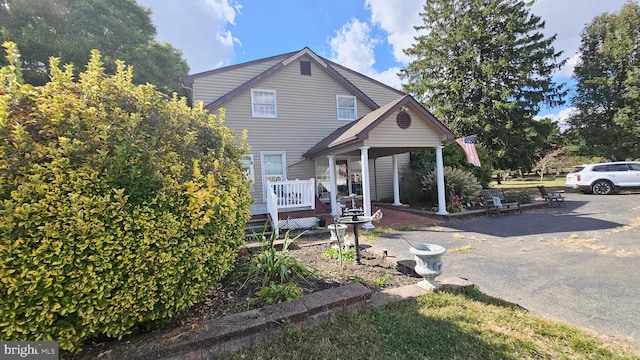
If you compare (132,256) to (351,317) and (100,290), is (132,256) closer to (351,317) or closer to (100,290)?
(100,290)

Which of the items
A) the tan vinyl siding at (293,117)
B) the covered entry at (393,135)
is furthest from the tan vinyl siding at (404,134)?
the tan vinyl siding at (293,117)

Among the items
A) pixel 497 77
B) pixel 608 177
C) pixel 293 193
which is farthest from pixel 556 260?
pixel 497 77

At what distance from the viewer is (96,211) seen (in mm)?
2053

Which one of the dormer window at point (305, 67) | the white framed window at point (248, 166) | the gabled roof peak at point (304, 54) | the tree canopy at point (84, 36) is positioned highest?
the tree canopy at point (84, 36)

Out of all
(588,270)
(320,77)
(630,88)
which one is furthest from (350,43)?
(630,88)

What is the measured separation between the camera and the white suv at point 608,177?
13.6 m

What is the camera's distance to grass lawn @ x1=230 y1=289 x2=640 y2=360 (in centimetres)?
234

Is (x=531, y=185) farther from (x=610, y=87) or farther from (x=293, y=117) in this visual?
(x=293, y=117)

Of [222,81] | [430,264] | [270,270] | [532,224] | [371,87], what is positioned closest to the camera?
[430,264]

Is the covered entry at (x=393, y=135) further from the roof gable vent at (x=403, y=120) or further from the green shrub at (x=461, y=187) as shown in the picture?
the green shrub at (x=461, y=187)

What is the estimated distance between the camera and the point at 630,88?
18625 millimetres

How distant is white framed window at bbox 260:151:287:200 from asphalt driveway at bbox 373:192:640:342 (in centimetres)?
593

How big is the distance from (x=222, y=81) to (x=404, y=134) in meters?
8.10

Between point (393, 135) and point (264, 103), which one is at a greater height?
point (264, 103)
